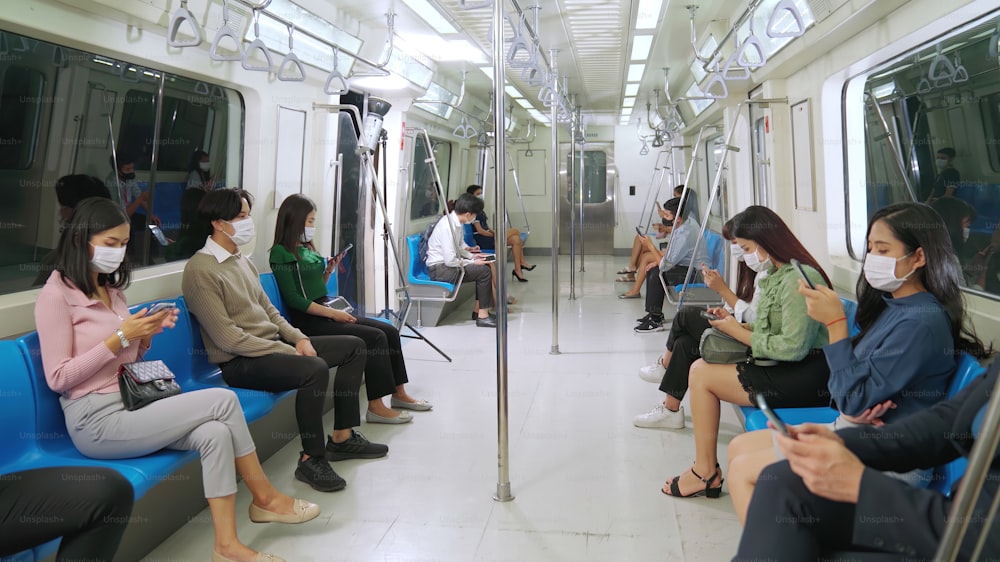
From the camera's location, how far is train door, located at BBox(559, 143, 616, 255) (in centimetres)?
1390

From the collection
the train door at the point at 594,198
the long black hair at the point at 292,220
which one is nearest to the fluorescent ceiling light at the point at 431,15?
the long black hair at the point at 292,220

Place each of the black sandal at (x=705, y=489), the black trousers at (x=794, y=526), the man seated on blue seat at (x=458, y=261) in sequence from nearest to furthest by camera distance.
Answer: the black trousers at (x=794, y=526)
the black sandal at (x=705, y=489)
the man seated on blue seat at (x=458, y=261)

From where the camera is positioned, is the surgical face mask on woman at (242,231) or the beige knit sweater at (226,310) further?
the surgical face mask on woman at (242,231)

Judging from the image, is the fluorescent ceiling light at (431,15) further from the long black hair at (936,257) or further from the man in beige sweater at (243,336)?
the long black hair at (936,257)

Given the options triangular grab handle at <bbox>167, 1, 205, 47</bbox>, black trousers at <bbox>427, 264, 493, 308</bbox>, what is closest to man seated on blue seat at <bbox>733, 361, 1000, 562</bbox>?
triangular grab handle at <bbox>167, 1, 205, 47</bbox>

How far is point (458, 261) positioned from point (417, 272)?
1.64 feet

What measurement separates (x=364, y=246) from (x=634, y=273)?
5.05 metres

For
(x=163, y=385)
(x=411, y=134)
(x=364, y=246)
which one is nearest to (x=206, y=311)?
(x=163, y=385)

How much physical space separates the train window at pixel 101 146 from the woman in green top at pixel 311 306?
0.60 metres

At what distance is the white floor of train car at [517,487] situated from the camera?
267 cm

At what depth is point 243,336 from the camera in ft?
10.7

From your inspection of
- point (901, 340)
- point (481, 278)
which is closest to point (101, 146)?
point (901, 340)

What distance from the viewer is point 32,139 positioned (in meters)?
2.97

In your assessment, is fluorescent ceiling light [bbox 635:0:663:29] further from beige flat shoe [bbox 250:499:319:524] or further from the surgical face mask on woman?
beige flat shoe [bbox 250:499:319:524]
